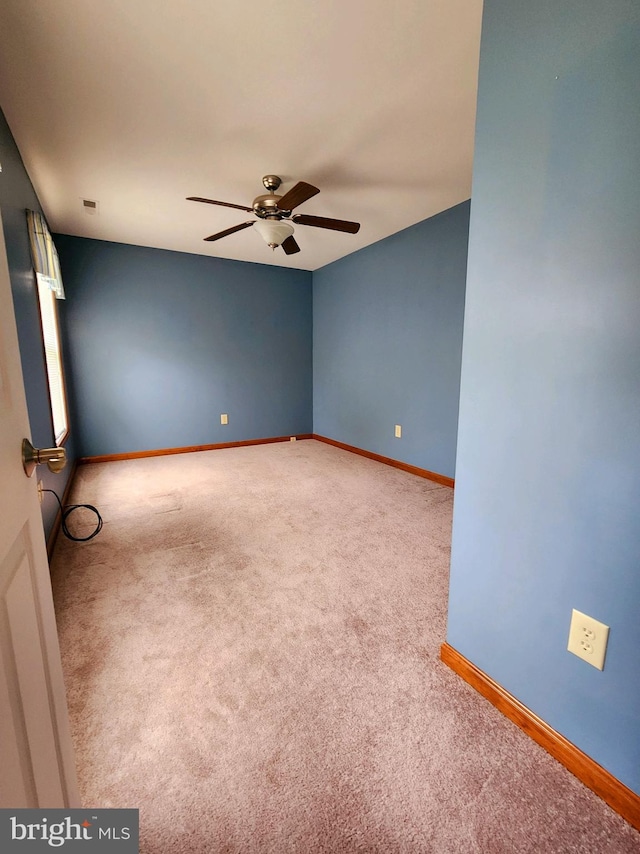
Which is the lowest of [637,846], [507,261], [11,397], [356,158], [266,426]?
[637,846]

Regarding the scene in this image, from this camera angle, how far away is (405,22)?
133cm

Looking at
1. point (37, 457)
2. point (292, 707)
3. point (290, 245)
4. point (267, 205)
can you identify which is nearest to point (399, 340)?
point (290, 245)

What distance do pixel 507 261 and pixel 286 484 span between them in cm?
261

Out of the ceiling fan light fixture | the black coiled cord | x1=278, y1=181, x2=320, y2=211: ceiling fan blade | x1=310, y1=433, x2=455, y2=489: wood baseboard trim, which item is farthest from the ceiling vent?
x1=310, y1=433, x2=455, y2=489: wood baseboard trim

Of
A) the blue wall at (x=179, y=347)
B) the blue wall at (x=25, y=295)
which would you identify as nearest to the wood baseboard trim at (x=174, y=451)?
the blue wall at (x=179, y=347)

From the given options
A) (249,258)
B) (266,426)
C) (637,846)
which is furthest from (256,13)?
(266,426)

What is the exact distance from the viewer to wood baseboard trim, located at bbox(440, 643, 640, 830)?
88cm

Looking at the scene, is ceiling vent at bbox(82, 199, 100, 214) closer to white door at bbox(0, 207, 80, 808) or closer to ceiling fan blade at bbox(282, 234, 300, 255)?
ceiling fan blade at bbox(282, 234, 300, 255)

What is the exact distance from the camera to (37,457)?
67cm

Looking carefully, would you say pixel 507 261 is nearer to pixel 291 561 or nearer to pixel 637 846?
pixel 637 846

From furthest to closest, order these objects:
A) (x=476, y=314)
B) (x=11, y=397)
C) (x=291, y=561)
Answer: (x=291, y=561) → (x=476, y=314) → (x=11, y=397)

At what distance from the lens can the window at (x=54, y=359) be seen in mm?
2691

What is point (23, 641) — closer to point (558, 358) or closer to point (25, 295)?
point (558, 358)

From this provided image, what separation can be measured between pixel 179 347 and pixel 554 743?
14.2ft
